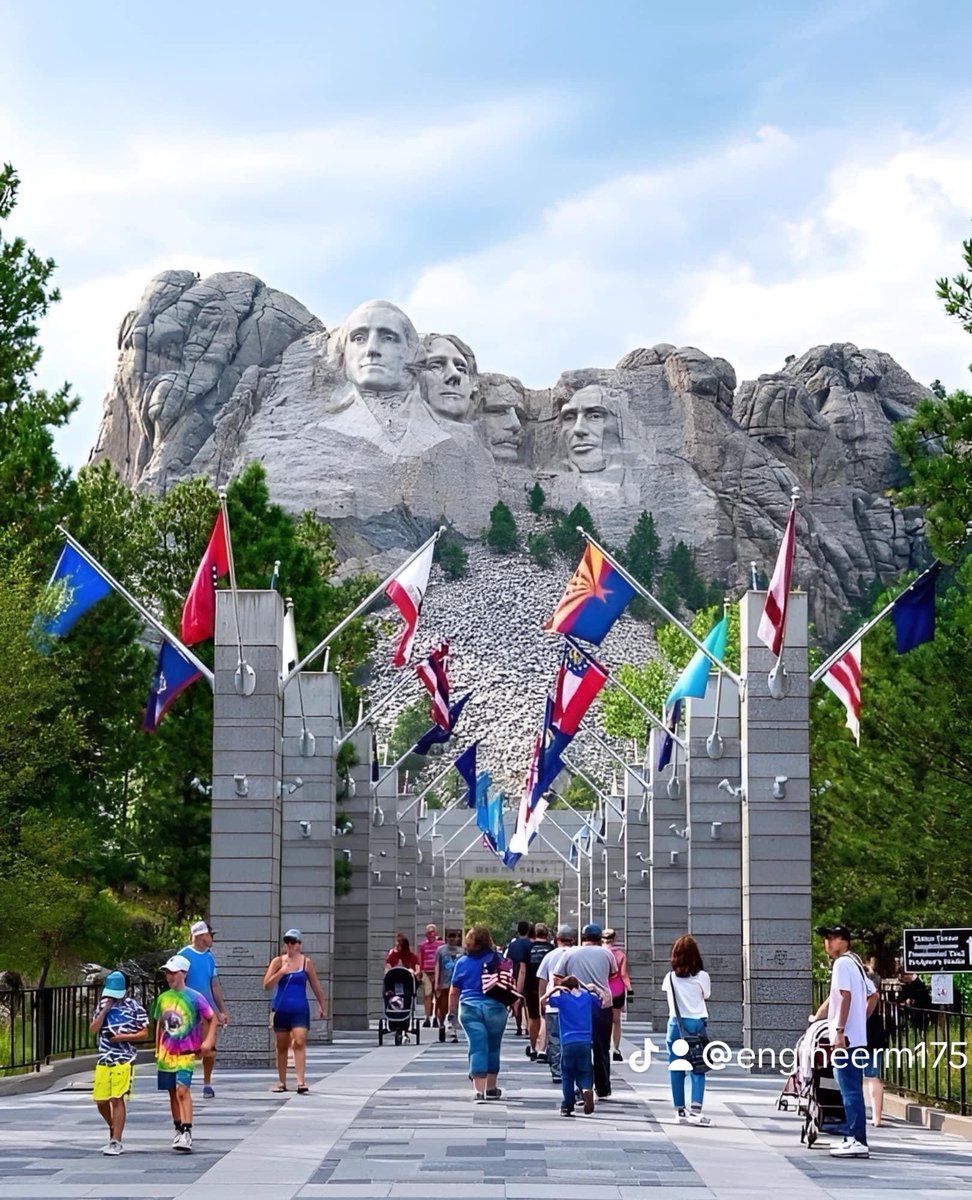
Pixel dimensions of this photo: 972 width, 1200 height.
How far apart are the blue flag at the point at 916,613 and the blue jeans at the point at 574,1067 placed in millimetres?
10621

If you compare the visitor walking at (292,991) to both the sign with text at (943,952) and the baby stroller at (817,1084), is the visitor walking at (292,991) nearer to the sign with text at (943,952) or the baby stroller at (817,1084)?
the baby stroller at (817,1084)

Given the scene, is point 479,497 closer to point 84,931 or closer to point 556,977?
point 84,931

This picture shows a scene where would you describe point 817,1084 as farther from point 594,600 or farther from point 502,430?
point 502,430

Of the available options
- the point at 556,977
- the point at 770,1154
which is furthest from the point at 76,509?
the point at 770,1154

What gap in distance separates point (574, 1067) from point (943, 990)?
358 cm

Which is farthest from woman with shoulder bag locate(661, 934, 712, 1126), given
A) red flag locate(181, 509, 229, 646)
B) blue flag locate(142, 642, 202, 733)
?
blue flag locate(142, 642, 202, 733)

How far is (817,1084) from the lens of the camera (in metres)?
16.3

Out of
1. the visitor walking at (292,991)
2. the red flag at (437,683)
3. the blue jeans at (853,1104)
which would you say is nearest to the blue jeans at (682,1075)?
the blue jeans at (853,1104)

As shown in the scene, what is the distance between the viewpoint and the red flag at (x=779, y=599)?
84.8 feet

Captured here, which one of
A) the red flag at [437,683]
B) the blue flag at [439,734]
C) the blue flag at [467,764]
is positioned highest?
the red flag at [437,683]

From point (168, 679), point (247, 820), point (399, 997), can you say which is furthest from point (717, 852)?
point (168, 679)

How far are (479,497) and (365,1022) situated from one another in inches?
5584

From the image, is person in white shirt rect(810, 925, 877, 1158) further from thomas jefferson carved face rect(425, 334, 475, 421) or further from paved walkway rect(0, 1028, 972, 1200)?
thomas jefferson carved face rect(425, 334, 475, 421)

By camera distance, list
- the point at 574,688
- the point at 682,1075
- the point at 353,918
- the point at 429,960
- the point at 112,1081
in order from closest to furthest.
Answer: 1. the point at 112,1081
2. the point at 682,1075
3. the point at 574,688
4. the point at 429,960
5. the point at 353,918
